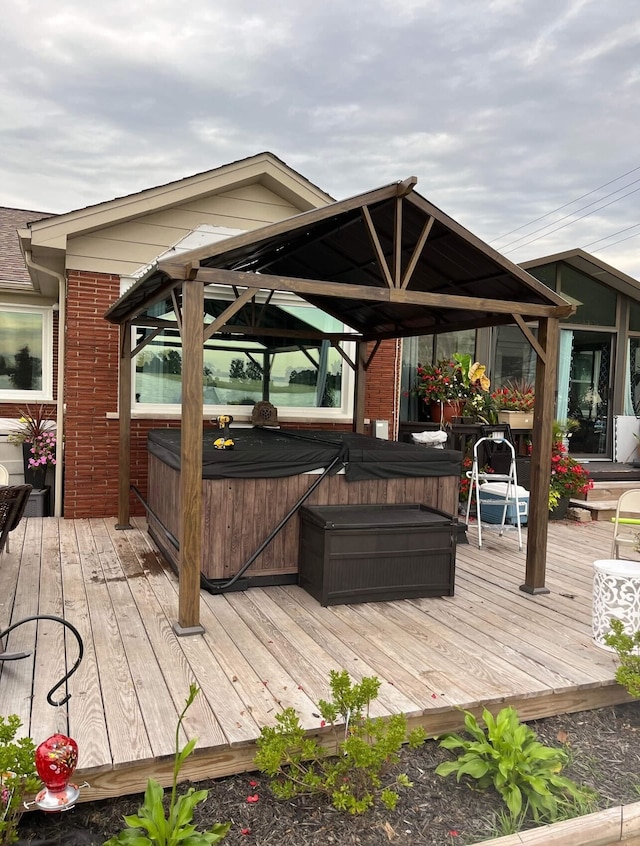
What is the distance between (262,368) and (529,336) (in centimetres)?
390

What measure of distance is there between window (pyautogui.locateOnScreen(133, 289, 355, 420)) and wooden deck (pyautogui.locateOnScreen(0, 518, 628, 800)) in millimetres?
2493

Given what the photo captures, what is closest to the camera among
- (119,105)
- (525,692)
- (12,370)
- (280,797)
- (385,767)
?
(280,797)

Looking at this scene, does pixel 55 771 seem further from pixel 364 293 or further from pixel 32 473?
pixel 32 473

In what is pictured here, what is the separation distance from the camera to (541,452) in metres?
4.78

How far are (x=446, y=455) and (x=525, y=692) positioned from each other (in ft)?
7.95

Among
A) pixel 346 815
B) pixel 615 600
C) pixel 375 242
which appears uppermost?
pixel 375 242

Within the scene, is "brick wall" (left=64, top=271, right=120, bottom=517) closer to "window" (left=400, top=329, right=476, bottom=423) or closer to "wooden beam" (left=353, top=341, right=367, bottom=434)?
"wooden beam" (left=353, top=341, right=367, bottom=434)

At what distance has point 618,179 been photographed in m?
17.9

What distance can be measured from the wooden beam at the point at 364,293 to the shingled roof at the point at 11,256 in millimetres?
4480

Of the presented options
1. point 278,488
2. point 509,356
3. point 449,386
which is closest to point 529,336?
point 278,488

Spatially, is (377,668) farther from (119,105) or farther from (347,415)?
(119,105)

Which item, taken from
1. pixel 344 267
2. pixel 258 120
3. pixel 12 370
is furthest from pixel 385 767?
pixel 258 120

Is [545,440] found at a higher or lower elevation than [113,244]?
lower

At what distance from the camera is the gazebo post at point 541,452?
4.74 metres
